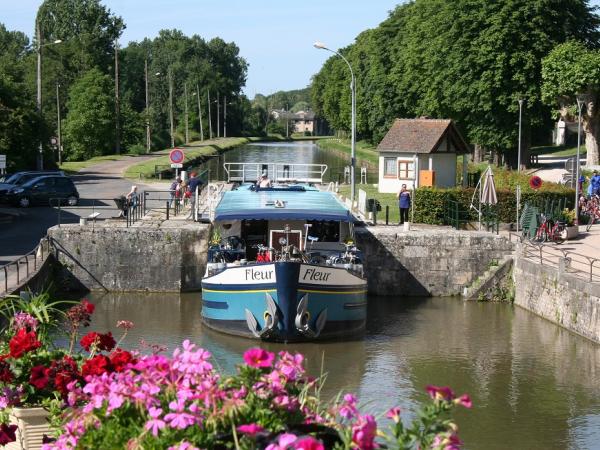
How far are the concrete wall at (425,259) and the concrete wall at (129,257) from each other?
185 inches

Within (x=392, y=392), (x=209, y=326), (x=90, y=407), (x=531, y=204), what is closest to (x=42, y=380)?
(x=90, y=407)

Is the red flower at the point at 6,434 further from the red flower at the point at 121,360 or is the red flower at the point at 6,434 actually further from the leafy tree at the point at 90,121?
the leafy tree at the point at 90,121

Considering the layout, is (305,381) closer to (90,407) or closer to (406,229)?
(90,407)

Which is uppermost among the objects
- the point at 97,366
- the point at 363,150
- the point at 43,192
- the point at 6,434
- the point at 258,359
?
the point at 363,150

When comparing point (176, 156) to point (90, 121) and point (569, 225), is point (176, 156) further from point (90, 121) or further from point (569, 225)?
point (90, 121)

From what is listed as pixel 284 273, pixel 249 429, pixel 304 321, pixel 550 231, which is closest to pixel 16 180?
pixel 550 231

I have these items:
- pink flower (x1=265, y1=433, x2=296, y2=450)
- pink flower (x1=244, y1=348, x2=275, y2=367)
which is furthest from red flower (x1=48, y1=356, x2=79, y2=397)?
pink flower (x1=265, y1=433, x2=296, y2=450)

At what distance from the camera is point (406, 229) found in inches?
1153

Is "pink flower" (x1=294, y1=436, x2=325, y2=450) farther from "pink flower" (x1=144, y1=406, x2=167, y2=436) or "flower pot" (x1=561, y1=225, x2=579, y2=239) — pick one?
"flower pot" (x1=561, y1=225, x2=579, y2=239)

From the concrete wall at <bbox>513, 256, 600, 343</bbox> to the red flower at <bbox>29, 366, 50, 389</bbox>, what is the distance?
15493 millimetres

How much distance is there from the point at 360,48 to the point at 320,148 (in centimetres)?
2949

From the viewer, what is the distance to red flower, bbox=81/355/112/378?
8.22 meters

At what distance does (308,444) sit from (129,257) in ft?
75.5

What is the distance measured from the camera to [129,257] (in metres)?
28.2
